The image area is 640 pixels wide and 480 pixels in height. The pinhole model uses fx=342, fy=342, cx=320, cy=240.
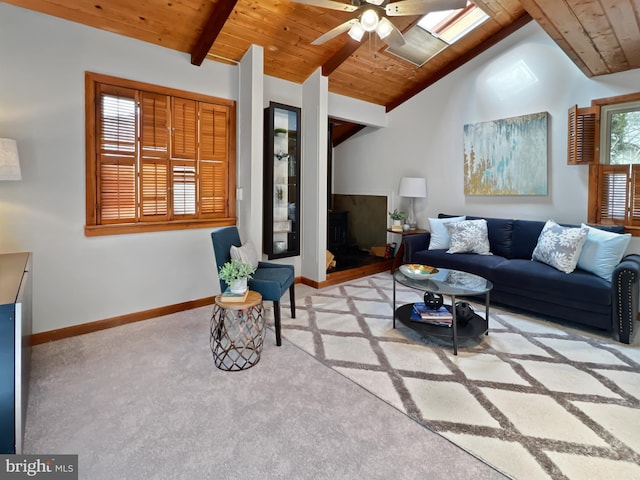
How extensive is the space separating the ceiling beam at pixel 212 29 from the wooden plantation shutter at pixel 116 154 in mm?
729

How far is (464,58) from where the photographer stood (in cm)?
462

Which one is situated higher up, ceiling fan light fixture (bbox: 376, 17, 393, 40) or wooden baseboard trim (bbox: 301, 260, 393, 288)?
ceiling fan light fixture (bbox: 376, 17, 393, 40)

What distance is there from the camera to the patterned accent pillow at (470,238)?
4.09m

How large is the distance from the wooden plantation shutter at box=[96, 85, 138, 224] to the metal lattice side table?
1459 millimetres

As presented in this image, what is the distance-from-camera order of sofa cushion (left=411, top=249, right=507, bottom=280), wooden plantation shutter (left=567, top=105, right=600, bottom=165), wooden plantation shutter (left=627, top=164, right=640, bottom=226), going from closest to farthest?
wooden plantation shutter (left=627, top=164, right=640, bottom=226), wooden plantation shutter (left=567, top=105, right=600, bottom=165), sofa cushion (left=411, top=249, right=507, bottom=280)

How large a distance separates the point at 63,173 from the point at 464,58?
4.84 meters

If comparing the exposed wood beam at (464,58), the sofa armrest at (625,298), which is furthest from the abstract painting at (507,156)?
the sofa armrest at (625,298)

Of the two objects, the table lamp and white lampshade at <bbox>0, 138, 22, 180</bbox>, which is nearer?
white lampshade at <bbox>0, 138, 22, 180</bbox>

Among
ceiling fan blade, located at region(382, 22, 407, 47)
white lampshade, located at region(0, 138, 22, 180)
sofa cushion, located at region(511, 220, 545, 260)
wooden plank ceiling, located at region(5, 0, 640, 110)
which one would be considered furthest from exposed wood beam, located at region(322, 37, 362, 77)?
white lampshade, located at region(0, 138, 22, 180)

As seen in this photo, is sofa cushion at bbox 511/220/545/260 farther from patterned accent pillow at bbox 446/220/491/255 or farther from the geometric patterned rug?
the geometric patterned rug

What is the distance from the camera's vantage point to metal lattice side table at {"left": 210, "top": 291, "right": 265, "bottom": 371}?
7.94ft

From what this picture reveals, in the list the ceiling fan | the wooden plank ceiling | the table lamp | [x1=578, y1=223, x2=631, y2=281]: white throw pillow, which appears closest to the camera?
the ceiling fan

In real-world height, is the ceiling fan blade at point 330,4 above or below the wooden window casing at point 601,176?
above

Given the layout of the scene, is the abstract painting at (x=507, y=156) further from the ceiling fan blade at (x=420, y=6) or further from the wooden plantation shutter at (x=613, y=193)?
the ceiling fan blade at (x=420, y=6)
